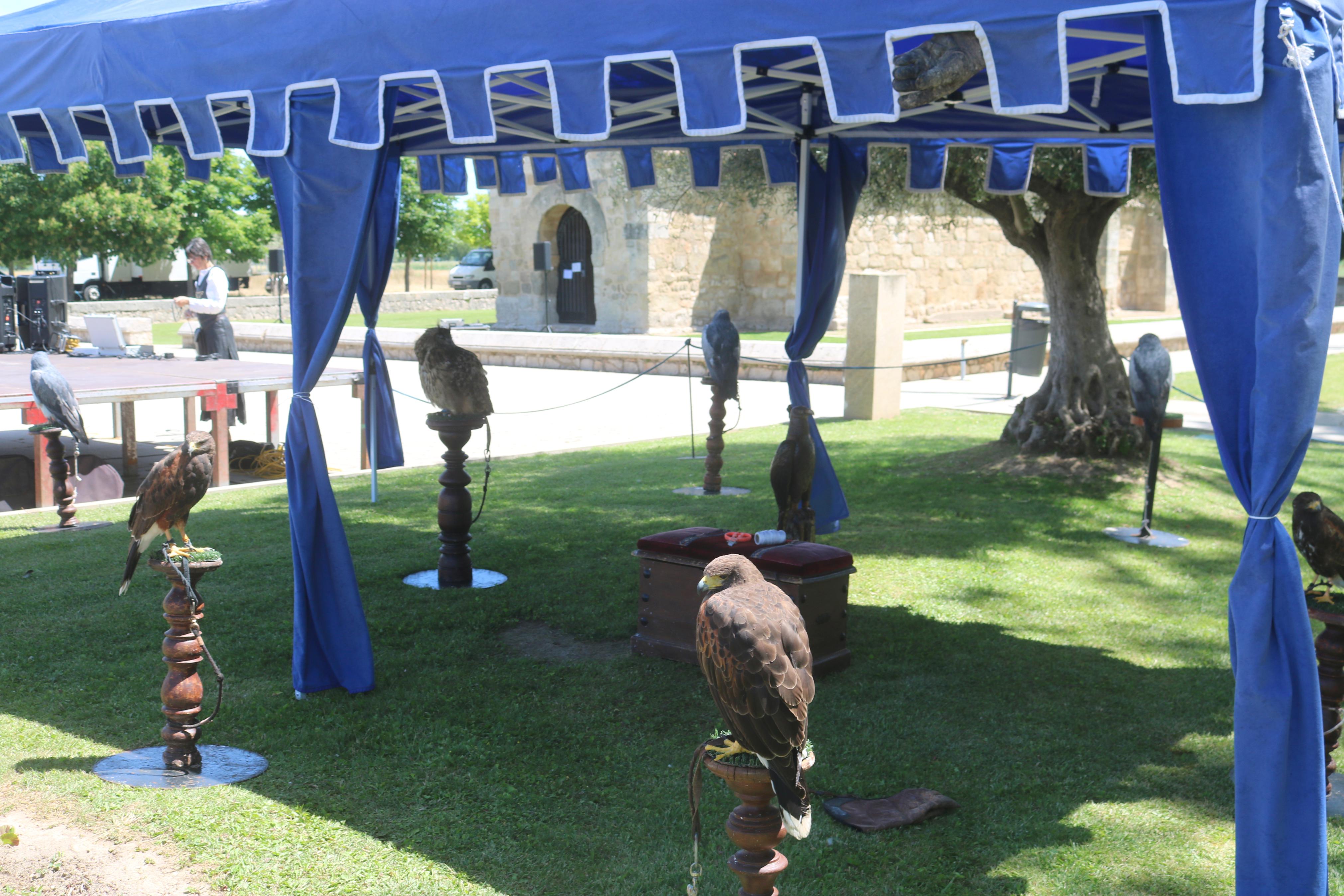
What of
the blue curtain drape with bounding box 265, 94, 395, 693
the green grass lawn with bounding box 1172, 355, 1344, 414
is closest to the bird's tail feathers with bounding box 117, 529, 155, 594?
the blue curtain drape with bounding box 265, 94, 395, 693

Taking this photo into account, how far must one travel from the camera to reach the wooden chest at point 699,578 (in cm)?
488

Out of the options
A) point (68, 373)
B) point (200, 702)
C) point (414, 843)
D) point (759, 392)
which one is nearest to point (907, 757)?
point (414, 843)

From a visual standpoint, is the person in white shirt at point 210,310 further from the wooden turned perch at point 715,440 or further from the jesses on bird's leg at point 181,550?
the jesses on bird's leg at point 181,550

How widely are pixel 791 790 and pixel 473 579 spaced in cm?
415

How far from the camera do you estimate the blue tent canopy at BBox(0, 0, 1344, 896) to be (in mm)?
2951

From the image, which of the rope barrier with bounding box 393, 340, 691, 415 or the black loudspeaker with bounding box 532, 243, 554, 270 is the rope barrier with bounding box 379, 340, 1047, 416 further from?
the black loudspeaker with bounding box 532, 243, 554, 270

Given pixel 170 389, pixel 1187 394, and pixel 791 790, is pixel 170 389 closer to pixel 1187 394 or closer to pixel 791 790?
pixel 1187 394

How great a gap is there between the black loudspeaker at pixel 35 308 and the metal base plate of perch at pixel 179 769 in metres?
11.8

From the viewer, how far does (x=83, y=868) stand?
3.29 metres

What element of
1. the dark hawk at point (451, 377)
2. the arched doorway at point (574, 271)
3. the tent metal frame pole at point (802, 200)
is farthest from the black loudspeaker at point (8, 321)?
the arched doorway at point (574, 271)

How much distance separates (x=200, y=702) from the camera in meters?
4.01

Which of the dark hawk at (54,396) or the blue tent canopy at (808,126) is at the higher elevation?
the blue tent canopy at (808,126)

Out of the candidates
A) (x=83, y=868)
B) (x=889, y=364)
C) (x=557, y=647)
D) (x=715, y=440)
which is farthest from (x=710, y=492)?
(x=83, y=868)

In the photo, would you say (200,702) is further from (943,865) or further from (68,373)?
(68,373)
